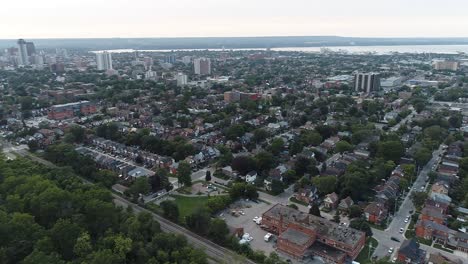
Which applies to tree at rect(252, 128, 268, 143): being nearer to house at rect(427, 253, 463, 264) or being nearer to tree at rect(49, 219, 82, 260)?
house at rect(427, 253, 463, 264)

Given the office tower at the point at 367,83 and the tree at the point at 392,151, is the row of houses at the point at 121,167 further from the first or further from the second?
the office tower at the point at 367,83

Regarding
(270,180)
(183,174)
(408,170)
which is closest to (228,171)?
(270,180)

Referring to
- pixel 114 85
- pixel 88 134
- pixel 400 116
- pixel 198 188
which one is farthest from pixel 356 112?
pixel 114 85

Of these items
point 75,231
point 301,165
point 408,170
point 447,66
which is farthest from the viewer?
point 447,66

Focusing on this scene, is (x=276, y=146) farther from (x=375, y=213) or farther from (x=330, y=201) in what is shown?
(x=375, y=213)

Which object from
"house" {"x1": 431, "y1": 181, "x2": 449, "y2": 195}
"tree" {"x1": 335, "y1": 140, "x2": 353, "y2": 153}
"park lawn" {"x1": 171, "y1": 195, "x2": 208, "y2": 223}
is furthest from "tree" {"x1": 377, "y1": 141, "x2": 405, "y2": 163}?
"park lawn" {"x1": 171, "y1": 195, "x2": 208, "y2": 223}

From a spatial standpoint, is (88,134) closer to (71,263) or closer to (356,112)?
(71,263)
